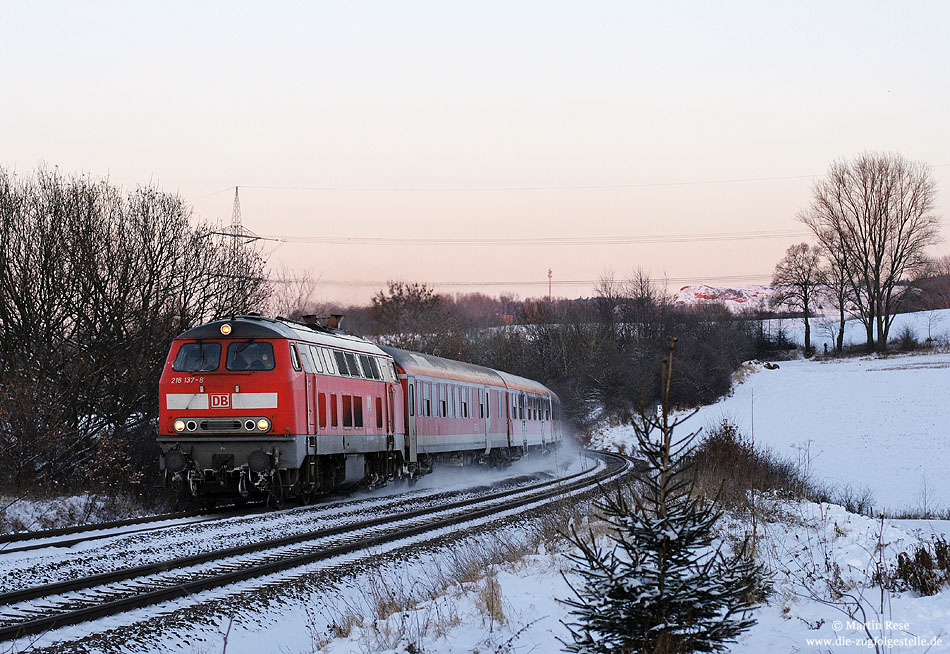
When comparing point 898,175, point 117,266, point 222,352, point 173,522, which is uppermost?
point 898,175

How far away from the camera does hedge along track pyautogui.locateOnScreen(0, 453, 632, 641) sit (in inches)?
302

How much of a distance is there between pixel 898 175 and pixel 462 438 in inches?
2363

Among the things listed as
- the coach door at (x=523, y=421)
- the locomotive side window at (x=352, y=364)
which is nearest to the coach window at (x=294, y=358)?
the locomotive side window at (x=352, y=364)

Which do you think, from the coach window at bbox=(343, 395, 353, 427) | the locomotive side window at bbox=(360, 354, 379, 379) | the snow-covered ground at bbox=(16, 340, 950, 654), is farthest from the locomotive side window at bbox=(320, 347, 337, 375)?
the snow-covered ground at bbox=(16, 340, 950, 654)

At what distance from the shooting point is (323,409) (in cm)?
1675

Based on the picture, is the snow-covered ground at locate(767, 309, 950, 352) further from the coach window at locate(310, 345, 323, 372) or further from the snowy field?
the coach window at locate(310, 345, 323, 372)

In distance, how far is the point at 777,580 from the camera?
8375 mm

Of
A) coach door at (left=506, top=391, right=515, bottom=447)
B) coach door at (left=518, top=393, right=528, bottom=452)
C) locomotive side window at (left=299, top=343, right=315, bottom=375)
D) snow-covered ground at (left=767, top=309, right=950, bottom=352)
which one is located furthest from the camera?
snow-covered ground at (left=767, top=309, right=950, bottom=352)

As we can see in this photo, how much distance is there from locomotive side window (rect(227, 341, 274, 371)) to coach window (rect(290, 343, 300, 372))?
1.06 feet

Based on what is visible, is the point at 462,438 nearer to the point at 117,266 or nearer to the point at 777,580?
the point at 117,266

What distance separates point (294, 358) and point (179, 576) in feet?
21.5

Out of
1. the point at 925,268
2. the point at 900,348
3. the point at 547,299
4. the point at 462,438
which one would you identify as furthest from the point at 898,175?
the point at 462,438

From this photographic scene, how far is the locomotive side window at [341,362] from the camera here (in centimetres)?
1798

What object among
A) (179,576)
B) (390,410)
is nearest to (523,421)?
(390,410)
